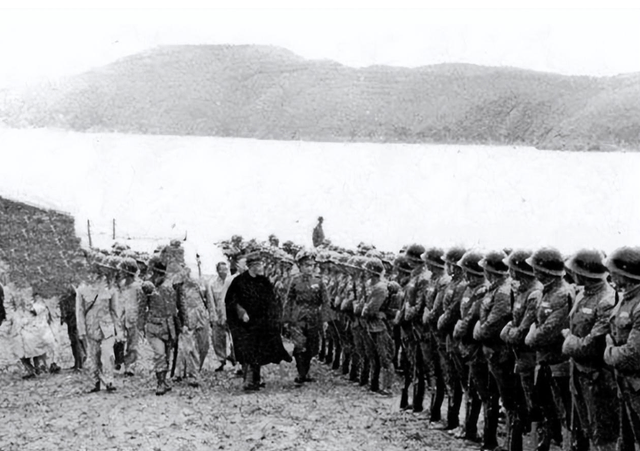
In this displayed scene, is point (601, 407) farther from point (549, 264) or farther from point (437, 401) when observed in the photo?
point (437, 401)

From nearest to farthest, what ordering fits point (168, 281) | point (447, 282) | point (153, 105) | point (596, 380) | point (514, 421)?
point (596, 380) → point (514, 421) → point (447, 282) → point (168, 281) → point (153, 105)

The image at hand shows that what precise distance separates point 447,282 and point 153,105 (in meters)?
56.4

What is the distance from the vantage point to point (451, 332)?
9.53m

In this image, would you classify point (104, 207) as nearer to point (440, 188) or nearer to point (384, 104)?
point (440, 188)

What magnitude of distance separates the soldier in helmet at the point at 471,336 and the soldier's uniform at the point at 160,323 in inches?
191

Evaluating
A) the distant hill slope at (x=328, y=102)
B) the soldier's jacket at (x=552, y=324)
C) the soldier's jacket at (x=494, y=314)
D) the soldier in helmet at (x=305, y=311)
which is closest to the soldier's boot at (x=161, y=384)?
the soldier in helmet at (x=305, y=311)

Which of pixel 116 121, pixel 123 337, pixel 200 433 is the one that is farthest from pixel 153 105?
pixel 200 433

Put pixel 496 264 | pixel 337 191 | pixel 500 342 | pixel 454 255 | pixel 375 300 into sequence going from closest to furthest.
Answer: pixel 500 342
pixel 496 264
pixel 454 255
pixel 375 300
pixel 337 191

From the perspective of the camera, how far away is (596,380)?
6.93 meters

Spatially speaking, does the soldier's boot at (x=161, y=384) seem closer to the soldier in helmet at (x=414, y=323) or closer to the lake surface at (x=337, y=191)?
the soldier in helmet at (x=414, y=323)

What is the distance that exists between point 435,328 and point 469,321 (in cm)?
106

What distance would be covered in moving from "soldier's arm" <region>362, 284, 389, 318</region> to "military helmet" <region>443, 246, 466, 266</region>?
2289 mm

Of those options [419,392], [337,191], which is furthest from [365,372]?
[337,191]

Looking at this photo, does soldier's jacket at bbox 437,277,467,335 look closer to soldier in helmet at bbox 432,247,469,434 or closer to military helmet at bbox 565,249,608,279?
soldier in helmet at bbox 432,247,469,434
